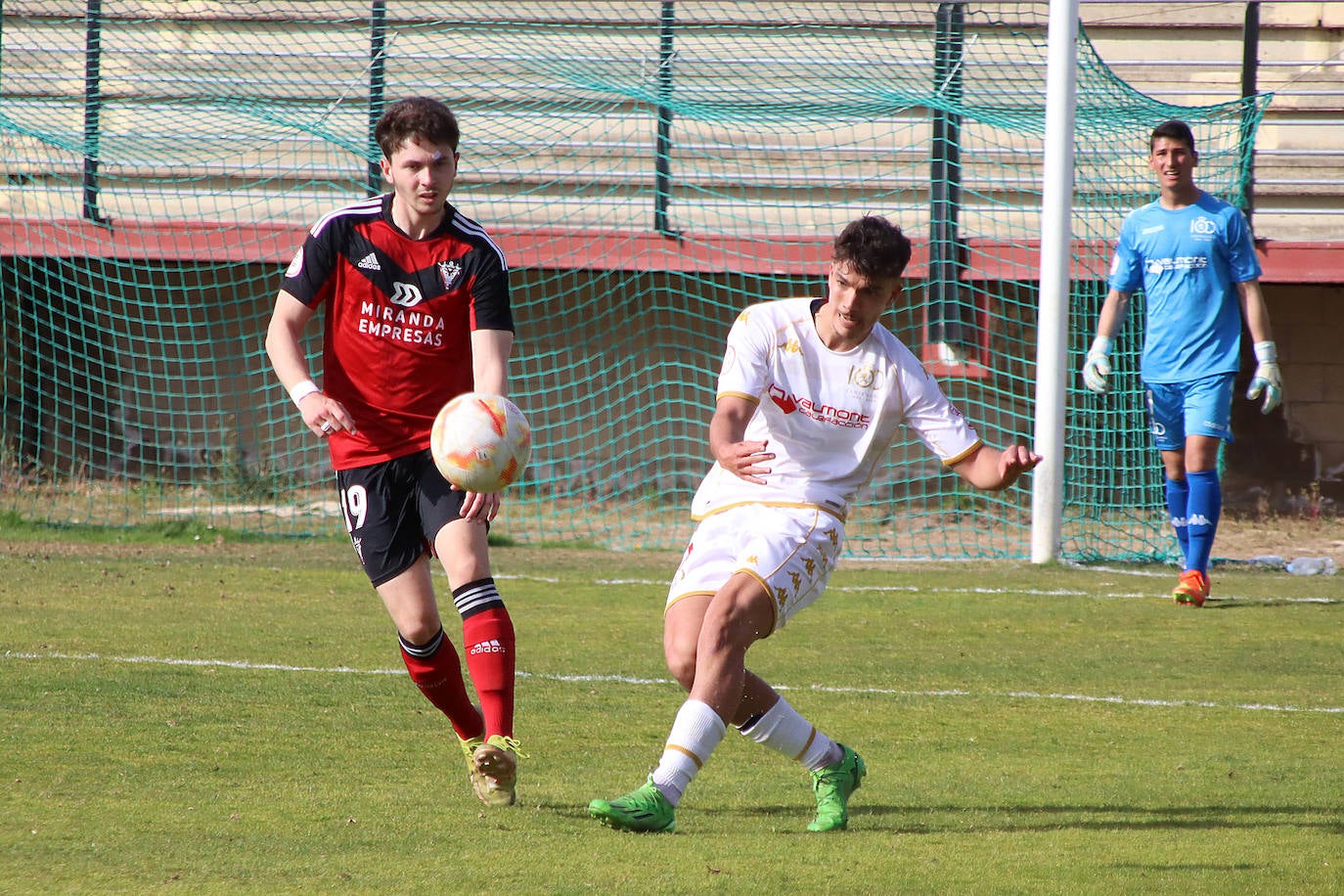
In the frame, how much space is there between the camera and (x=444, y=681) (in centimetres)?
455

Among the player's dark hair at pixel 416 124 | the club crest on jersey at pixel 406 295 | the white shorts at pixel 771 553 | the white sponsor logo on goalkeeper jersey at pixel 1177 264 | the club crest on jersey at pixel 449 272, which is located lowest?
the white shorts at pixel 771 553

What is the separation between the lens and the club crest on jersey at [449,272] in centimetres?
455

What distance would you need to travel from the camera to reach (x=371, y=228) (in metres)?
4.59

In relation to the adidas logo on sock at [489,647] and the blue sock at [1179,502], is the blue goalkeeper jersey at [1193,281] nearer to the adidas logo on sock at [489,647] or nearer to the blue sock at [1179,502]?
the blue sock at [1179,502]

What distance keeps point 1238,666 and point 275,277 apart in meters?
9.12

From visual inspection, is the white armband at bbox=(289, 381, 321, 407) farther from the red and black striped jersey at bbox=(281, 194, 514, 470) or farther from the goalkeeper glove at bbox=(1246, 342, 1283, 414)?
the goalkeeper glove at bbox=(1246, 342, 1283, 414)

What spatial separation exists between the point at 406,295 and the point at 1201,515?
539cm

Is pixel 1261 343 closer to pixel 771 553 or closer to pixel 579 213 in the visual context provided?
pixel 771 553

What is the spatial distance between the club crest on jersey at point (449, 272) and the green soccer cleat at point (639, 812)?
1652mm

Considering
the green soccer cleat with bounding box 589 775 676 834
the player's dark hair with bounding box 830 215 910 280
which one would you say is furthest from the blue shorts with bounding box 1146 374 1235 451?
the green soccer cleat with bounding box 589 775 676 834

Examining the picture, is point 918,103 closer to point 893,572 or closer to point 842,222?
point 842,222

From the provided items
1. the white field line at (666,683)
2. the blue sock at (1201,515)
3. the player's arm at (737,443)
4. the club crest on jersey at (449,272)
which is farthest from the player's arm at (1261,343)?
the club crest on jersey at (449,272)

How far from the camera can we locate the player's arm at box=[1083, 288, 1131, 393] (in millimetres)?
8422

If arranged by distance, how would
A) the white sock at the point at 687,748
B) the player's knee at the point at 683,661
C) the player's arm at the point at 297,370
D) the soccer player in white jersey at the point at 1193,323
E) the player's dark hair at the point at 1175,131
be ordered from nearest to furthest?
the white sock at the point at 687,748, the player's knee at the point at 683,661, the player's arm at the point at 297,370, the player's dark hair at the point at 1175,131, the soccer player in white jersey at the point at 1193,323
